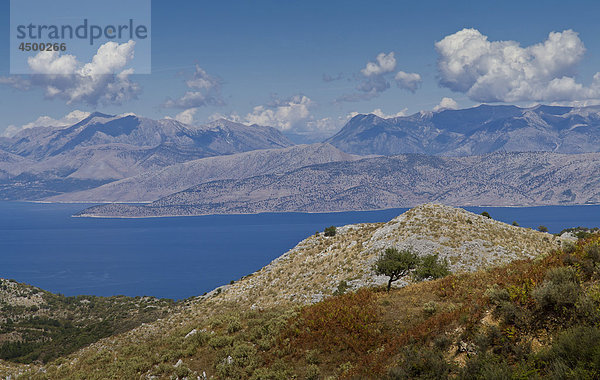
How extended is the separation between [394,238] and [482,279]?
114 ft

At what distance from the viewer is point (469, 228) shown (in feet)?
194

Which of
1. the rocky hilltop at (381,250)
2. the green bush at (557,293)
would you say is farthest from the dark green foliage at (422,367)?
the rocky hilltop at (381,250)

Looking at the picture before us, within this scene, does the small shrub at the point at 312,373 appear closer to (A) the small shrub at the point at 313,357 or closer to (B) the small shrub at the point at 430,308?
(A) the small shrub at the point at 313,357

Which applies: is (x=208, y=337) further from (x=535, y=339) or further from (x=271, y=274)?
(x=271, y=274)

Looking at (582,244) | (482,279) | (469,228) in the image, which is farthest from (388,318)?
(469,228)

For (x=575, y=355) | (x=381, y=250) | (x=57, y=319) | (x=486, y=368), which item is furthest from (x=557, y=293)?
(x=57, y=319)

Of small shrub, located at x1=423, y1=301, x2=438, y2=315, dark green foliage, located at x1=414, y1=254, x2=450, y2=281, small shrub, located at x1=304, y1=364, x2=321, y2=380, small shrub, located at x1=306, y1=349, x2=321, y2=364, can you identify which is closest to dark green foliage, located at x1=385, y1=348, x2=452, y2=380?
small shrub, located at x1=304, y1=364, x2=321, y2=380

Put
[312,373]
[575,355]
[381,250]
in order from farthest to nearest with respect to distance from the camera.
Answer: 1. [381,250]
2. [312,373]
3. [575,355]

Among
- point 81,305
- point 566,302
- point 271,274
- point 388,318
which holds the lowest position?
point 81,305

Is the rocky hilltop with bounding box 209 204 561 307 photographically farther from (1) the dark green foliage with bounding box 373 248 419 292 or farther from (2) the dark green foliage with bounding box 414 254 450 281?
(1) the dark green foliage with bounding box 373 248 419 292

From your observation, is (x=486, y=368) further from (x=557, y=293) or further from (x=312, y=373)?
(x=312, y=373)

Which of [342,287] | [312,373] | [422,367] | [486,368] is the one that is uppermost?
[486,368]

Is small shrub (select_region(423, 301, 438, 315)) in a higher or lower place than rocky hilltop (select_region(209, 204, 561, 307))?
higher

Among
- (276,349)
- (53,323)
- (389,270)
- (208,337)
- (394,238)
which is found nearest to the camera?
(276,349)
